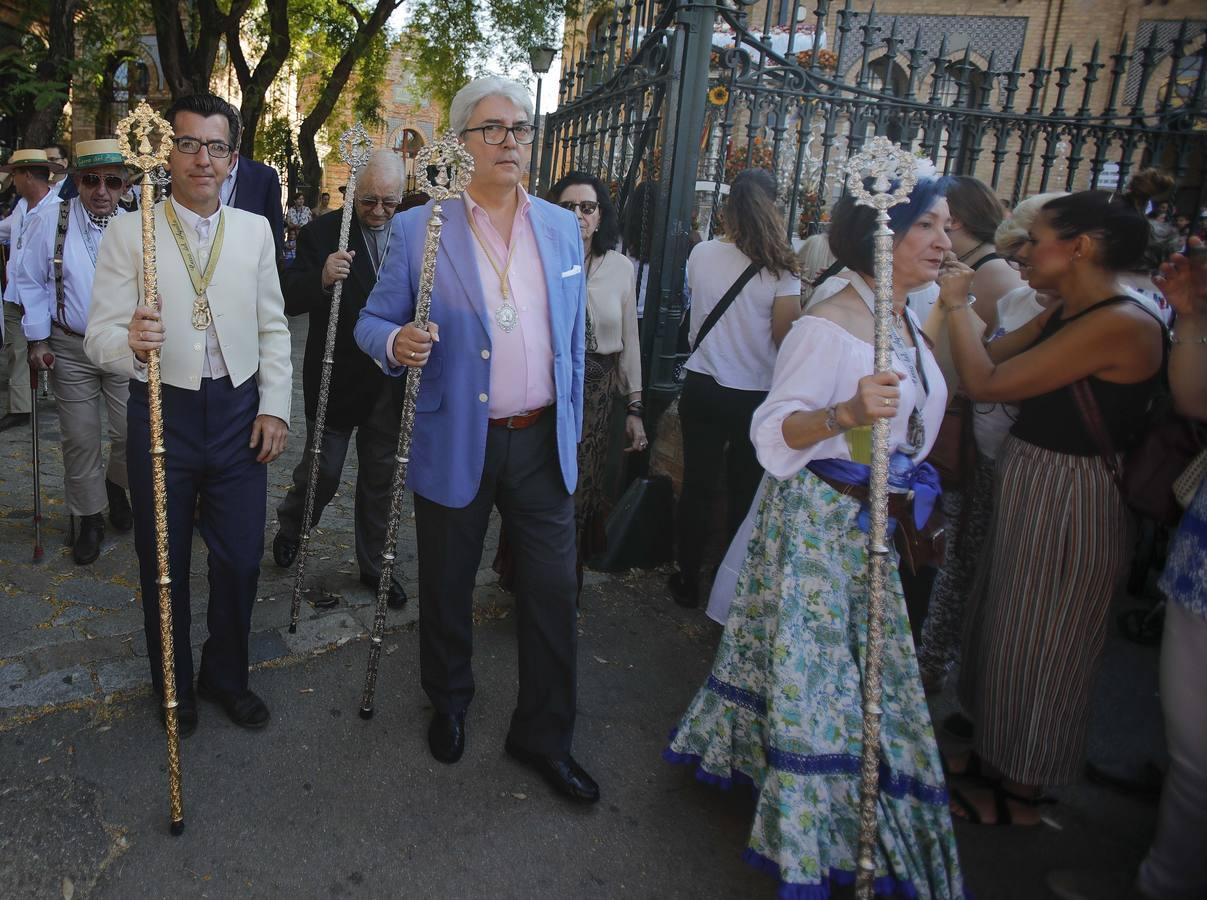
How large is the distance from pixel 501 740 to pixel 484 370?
4.71 ft

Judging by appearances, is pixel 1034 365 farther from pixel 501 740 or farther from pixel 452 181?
pixel 501 740

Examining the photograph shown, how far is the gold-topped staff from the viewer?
8.25ft

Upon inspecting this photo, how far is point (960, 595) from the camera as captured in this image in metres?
3.92

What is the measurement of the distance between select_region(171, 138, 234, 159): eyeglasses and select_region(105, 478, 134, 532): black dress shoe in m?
2.80

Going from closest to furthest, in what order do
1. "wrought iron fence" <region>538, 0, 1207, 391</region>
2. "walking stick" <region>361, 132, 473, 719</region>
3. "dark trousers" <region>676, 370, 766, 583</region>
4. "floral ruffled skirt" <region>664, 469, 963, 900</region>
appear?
1. "floral ruffled skirt" <region>664, 469, 963, 900</region>
2. "walking stick" <region>361, 132, 473, 719</region>
3. "dark trousers" <region>676, 370, 766, 583</region>
4. "wrought iron fence" <region>538, 0, 1207, 391</region>

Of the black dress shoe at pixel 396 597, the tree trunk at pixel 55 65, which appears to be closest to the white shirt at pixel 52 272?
the black dress shoe at pixel 396 597

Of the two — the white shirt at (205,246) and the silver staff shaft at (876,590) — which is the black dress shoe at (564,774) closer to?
the silver staff shaft at (876,590)

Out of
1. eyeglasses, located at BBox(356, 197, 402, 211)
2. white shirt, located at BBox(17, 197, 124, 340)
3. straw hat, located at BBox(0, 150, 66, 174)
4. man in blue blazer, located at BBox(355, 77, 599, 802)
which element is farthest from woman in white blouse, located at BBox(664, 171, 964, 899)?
straw hat, located at BBox(0, 150, 66, 174)

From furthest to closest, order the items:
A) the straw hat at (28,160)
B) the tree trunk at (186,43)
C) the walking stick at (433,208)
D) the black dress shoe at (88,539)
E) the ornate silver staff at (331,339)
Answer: the tree trunk at (186,43) < the straw hat at (28,160) < the black dress shoe at (88,539) < the ornate silver staff at (331,339) < the walking stick at (433,208)

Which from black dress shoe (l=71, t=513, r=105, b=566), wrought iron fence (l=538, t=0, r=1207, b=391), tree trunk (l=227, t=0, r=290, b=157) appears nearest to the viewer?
black dress shoe (l=71, t=513, r=105, b=566)

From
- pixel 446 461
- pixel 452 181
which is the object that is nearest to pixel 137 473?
pixel 446 461

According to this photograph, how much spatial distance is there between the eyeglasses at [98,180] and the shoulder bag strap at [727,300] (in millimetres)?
3254

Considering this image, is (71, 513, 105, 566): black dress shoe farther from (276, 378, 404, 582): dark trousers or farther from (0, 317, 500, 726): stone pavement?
(276, 378, 404, 582): dark trousers

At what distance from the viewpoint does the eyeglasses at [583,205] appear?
4.12m
